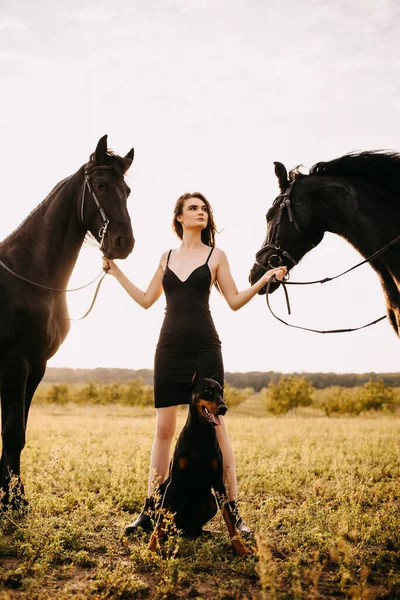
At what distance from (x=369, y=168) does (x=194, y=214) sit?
6.05 ft

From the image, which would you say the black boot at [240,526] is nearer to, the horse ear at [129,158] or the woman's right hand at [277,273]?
the woman's right hand at [277,273]

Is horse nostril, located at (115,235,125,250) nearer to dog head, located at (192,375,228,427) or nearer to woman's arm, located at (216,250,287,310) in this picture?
woman's arm, located at (216,250,287,310)

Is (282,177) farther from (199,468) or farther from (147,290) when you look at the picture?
(199,468)

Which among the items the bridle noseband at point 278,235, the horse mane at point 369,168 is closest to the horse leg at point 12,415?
the bridle noseband at point 278,235

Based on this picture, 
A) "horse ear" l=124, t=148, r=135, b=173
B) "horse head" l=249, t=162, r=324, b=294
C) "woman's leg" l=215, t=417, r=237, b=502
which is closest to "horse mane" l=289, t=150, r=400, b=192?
"horse head" l=249, t=162, r=324, b=294

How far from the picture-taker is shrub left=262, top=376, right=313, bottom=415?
194 ft

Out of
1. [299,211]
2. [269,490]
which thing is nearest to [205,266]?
[299,211]

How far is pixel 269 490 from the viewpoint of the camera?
5984 mm

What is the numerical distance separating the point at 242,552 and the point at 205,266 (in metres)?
2.51

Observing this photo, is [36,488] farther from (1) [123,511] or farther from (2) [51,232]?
(2) [51,232]

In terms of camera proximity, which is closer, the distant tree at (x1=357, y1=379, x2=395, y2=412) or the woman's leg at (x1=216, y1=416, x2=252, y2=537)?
the woman's leg at (x1=216, y1=416, x2=252, y2=537)

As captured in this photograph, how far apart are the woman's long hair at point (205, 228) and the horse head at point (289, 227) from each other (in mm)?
573

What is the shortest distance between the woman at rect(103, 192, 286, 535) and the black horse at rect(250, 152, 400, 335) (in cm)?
53

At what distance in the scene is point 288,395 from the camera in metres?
59.3
